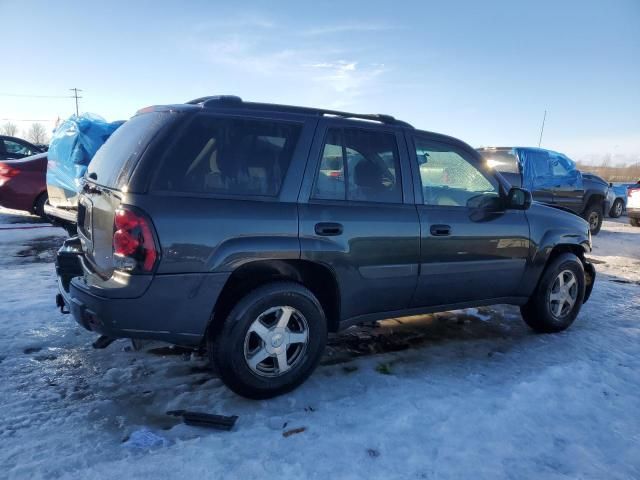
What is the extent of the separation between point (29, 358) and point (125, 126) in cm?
190

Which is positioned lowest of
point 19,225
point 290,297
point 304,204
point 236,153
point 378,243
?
point 19,225

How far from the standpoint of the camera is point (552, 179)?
10984 millimetres

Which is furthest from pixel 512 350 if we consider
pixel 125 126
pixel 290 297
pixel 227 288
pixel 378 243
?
pixel 125 126

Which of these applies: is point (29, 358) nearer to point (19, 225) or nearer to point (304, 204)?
point (304, 204)

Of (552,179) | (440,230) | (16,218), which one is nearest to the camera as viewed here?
(440,230)

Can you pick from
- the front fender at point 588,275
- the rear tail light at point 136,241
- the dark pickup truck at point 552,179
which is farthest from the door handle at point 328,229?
the dark pickup truck at point 552,179

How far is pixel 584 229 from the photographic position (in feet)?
15.4

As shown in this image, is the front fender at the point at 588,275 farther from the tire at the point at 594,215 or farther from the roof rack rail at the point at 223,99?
the tire at the point at 594,215

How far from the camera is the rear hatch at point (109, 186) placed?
276cm

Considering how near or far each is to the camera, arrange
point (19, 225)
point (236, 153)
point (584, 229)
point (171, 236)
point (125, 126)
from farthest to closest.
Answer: point (19, 225)
point (584, 229)
point (125, 126)
point (236, 153)
point (171, 236)

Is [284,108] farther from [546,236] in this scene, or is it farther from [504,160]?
[504,160]

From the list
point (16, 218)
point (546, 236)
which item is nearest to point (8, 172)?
point (16, 218)

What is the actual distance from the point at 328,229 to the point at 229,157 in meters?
0.80

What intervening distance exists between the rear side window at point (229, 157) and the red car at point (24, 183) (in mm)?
7881
